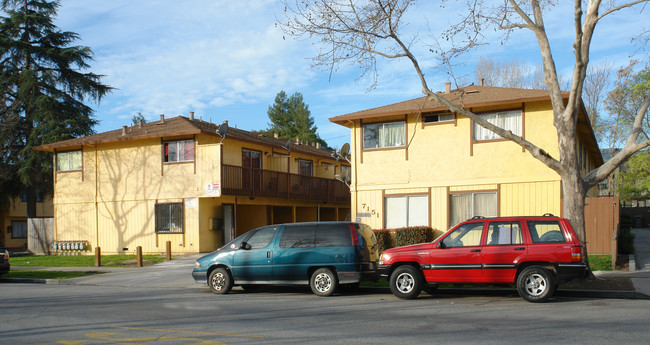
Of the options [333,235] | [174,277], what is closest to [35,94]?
[174,277]

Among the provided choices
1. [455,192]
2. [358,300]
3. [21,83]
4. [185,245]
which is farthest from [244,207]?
[358,300]

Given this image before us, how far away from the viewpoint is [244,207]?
3073 centimetres

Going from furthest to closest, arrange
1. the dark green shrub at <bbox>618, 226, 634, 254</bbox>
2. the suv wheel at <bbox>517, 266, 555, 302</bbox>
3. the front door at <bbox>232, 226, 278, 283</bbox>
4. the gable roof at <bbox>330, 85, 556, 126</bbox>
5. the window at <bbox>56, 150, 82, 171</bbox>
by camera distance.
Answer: the window at <bbox>56, 150, 82, 171</bbox> → the gable roof at <bbox>330, 85, 556, 126</bbox> → the dark green shrub at <bbox>618, 226, 634, 254</bbox> → the front door at <bbox>232, 226, 278, 283</bbox> → the suv wheel at <bbox>517, 266, 555, 302</bbox>

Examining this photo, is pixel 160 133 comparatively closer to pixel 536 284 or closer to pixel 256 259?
pixel 256 259

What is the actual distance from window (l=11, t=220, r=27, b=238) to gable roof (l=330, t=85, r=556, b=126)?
28804 mm

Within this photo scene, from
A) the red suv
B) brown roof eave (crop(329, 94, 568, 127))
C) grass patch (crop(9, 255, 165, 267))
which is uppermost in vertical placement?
brown roof eave (crop(329, 94, 568, 127))

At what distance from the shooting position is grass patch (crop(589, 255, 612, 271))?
53.2 feet

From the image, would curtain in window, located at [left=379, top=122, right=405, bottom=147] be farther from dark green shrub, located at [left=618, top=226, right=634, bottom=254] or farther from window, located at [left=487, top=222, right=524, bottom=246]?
window, located at [left=487, top=222, right=524, bottom=246]

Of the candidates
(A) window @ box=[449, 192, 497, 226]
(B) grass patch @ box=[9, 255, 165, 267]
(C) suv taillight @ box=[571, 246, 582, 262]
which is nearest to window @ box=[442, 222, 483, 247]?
(C) suv taillight @ box=[571, 246, 582, 262]

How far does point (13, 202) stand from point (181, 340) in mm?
35509

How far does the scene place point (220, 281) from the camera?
46.2 ft

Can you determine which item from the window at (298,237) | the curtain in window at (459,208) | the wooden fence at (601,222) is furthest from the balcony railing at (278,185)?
the wooden fence at (601,222)

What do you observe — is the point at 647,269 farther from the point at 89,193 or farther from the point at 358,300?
the point at 89,193

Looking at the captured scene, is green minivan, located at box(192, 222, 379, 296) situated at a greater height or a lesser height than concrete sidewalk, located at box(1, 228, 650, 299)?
greater
